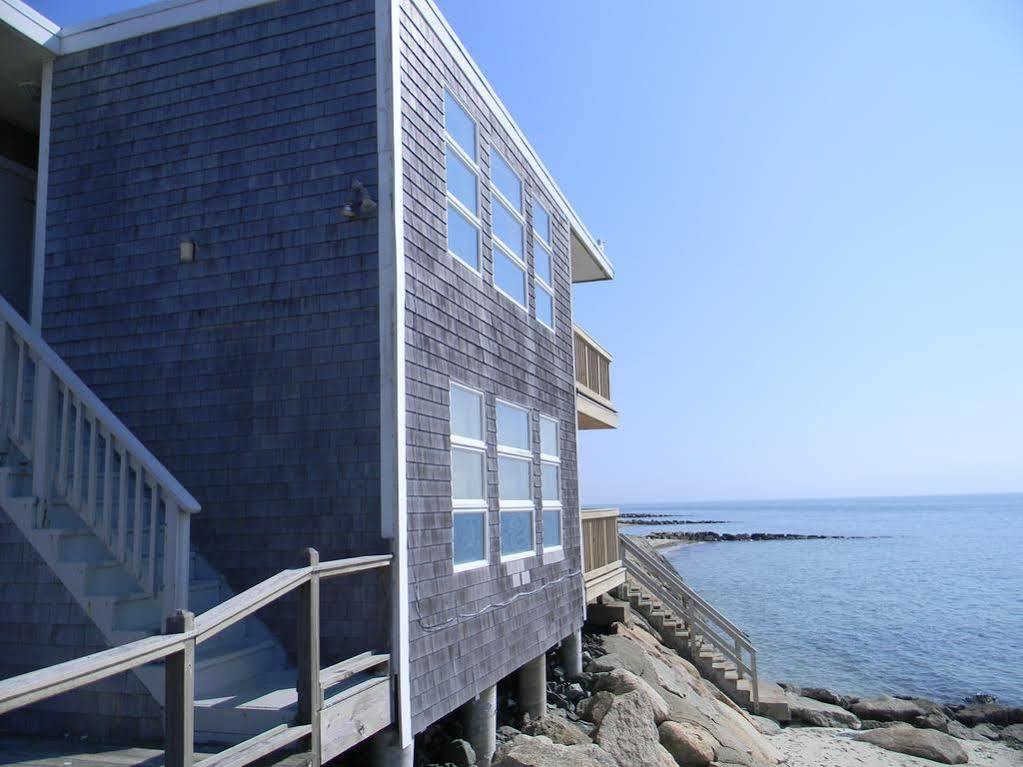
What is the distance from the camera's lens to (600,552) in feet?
43.4

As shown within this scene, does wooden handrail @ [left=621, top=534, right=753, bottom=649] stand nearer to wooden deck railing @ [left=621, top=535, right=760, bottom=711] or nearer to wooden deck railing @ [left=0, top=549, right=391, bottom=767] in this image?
wooden deck railing @ [left=621, top=535, right=760, bottom=711]

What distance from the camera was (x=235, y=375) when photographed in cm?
690

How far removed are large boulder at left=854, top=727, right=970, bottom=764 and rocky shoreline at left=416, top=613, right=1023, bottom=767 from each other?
20 mm

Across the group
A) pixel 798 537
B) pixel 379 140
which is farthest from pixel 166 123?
pixel 798 537

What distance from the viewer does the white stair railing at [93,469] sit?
18.0ft

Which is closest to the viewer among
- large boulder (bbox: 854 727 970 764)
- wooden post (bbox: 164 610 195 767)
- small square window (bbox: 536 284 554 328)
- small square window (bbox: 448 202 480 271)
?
wooden post (bbox: 164 610 195 767)

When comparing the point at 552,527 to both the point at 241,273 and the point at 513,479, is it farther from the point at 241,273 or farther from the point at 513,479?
the point at 241,273

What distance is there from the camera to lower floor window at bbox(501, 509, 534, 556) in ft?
28.2

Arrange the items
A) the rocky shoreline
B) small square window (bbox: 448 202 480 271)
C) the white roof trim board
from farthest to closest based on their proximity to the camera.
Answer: the rocky shoreline → small square window (bbox: 448 202 480 271) → the white roof trim board

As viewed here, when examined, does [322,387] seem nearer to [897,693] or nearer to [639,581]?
[639,581]

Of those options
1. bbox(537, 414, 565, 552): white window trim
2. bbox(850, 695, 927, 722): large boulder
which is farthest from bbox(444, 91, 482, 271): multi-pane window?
bbox(850, 695, 927, 722): large boulder

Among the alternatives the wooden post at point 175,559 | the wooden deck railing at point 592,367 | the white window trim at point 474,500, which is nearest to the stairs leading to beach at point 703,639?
the wooden deck railing at point 592,367

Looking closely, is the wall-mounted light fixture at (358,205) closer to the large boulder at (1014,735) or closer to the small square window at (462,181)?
the small square window at (462,181)

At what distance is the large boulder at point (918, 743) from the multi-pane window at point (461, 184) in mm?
10971
